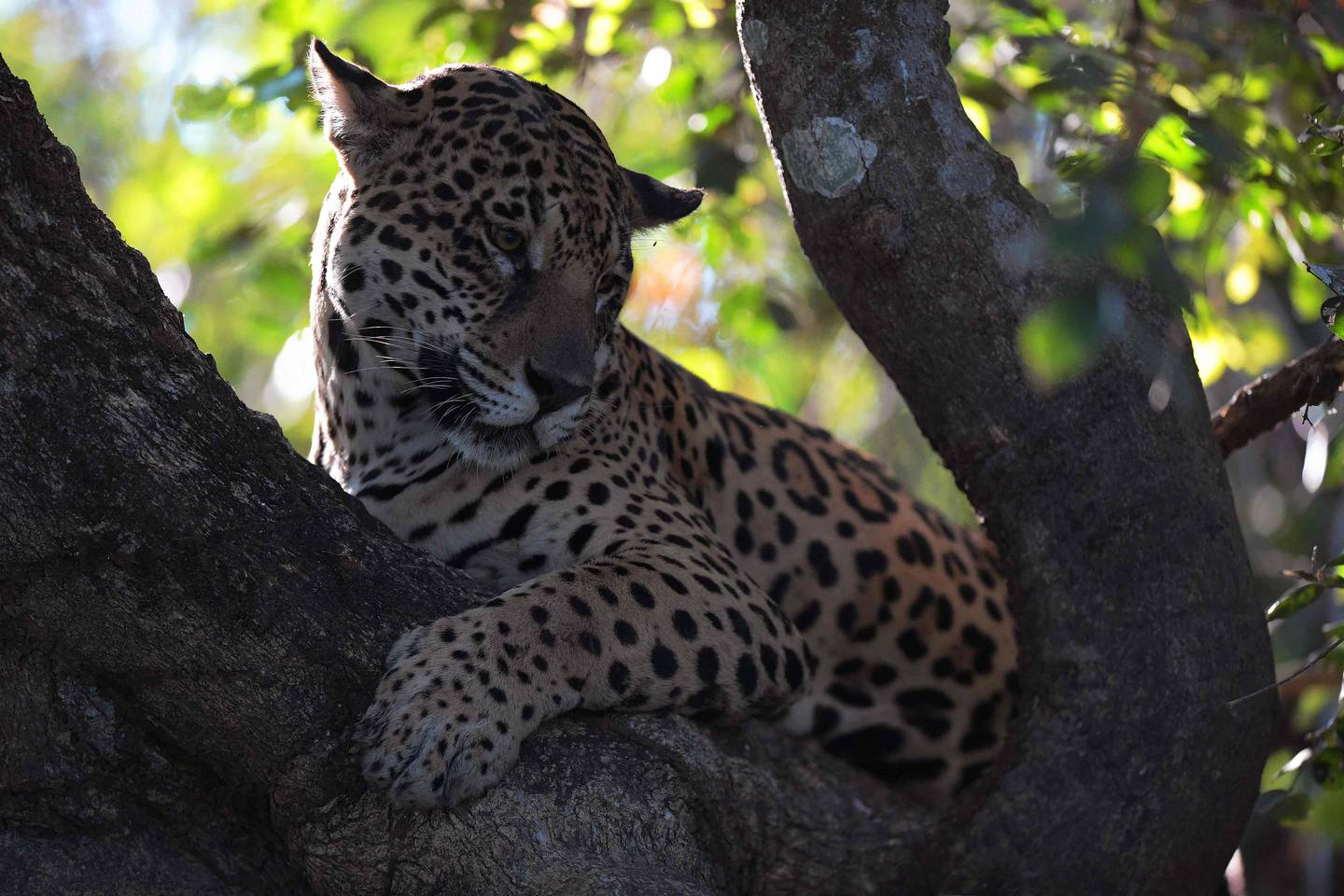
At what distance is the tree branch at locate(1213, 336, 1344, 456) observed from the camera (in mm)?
4570

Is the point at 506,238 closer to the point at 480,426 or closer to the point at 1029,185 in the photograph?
the point at 480,426

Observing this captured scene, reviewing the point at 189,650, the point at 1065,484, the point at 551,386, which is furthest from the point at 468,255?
the point at 1065,484

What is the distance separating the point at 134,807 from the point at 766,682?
190 centimetres

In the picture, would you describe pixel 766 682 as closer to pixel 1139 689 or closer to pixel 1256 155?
pixel 1139 689

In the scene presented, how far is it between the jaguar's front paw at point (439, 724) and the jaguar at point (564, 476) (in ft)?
0.05

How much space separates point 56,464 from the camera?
3.37 m

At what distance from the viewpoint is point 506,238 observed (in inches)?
190

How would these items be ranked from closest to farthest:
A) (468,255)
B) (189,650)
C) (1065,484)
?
(189,650) → (1065,484) → (468,255)

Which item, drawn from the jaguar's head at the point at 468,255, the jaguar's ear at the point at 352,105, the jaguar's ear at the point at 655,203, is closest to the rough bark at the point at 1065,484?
the jaguar's head at the point at 468,255

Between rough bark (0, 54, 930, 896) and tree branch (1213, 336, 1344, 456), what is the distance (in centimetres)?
237

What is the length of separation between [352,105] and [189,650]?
6.84 feet

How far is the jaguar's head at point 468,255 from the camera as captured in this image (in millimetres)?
4766

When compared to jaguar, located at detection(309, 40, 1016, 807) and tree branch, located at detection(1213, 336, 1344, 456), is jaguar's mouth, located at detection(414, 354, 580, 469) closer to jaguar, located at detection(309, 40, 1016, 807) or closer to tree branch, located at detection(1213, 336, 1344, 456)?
jaguar, located at detection(309, 40, 1016, 807)

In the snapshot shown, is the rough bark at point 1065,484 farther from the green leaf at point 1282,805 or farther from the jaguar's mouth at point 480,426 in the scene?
the jaguar's mouth at point 480,426
